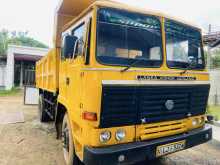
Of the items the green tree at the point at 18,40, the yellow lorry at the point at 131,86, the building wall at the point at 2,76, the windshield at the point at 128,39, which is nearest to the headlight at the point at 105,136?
the yellow lorry at the point at 131,86

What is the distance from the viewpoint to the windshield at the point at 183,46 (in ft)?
11.0

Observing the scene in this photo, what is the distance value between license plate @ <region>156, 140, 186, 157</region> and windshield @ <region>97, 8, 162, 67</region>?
1.16 m

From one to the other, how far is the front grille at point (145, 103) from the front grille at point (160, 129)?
0.08 metres

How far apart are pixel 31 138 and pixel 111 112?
353 cm

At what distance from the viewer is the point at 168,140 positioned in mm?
3137

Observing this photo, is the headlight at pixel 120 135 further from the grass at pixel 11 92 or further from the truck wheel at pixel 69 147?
the grass at pixel 11 92

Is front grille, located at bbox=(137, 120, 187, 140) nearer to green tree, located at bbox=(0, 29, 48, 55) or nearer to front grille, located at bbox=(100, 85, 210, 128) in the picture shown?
front grille, located at bbox=(100, 85, 210, 128)

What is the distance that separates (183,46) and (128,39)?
1119mm

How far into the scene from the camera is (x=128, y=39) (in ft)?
9.97

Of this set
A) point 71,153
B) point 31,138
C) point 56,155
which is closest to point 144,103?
point 71,153

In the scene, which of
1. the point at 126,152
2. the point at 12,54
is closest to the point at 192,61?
the point at 126,152

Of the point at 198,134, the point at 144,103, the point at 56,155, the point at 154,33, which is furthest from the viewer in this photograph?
the point at 56,155

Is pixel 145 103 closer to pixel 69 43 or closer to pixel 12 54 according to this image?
pixel 69 43

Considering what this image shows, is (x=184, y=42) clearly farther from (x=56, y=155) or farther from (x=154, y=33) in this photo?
(x=56, y=155)
